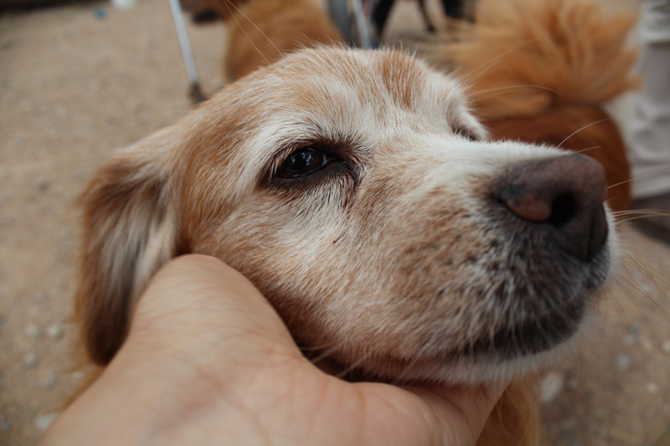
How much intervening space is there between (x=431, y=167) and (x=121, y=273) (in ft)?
4.71

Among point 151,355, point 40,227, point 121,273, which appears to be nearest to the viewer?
point 151,355

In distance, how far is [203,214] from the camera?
1628mm

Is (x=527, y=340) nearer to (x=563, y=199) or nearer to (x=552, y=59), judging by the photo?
(x=563, y=199)

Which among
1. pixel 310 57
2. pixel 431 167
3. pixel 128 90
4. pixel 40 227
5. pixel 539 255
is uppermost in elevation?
pixel 310 57

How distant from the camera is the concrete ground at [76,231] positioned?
8.60ft

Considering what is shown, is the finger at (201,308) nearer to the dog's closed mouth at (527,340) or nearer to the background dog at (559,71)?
the dog's closed mouth at (527,340)

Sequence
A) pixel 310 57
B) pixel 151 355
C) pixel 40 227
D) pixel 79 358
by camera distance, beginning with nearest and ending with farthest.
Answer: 1. pixel 151 355
2. pixel 310 57
3. pixel 79 358
4. pixel 40 227

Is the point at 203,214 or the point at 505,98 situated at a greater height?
the point at 203,214

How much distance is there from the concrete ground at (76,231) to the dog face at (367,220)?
0.40 m

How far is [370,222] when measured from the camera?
131cm

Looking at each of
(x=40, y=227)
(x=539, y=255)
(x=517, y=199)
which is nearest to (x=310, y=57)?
(x=517, y=199)

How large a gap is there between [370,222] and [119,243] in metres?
1.22

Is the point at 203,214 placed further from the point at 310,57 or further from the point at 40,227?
the point at 40,227

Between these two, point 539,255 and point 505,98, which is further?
point 505,98
